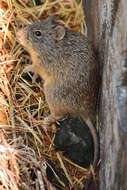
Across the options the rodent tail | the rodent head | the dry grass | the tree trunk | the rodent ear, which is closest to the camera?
the tree trunk

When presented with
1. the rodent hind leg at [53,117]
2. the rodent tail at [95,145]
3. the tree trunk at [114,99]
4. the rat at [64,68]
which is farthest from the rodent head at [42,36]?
the rodent tail at [95,145]

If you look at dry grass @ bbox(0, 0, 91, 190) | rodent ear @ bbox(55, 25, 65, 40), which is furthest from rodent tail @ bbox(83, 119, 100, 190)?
rodent ear @ bbox(55, 25, 65, 40)

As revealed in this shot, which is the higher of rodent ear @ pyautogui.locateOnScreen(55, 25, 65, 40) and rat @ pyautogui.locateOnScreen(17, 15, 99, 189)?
rodent ear @ pyautogui.locateOnScreen(55, 25, 65, 40)

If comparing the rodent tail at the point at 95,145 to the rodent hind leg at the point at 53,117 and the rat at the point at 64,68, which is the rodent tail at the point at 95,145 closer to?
the rat at the point at 64,68

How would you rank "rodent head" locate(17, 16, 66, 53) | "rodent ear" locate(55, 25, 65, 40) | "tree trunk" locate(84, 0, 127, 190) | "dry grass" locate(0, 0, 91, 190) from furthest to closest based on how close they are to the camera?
"rodent head" locate(17, 16, 66, 53) → "rodent ear" locate(55, 25, 65, 40) → "dry grass" locate(0, 0, 91, 190) → "tree trunk" locate(84, 0, 127, 190)

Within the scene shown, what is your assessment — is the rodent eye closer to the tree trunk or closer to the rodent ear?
the rodent ear

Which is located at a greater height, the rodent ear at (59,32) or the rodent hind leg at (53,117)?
the rodent ear at (59,32)

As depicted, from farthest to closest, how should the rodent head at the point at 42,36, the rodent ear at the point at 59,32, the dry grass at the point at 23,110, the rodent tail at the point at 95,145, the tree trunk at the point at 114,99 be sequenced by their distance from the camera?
the rodent head at the point at 42,36 → the rodent ear at the point at 59,32 → the rodent tail at the point at 95,145 → the dry grass at the point at 23,110 → the tree trunk at the point at 114,99

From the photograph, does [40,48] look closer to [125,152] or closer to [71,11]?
[71,11]
